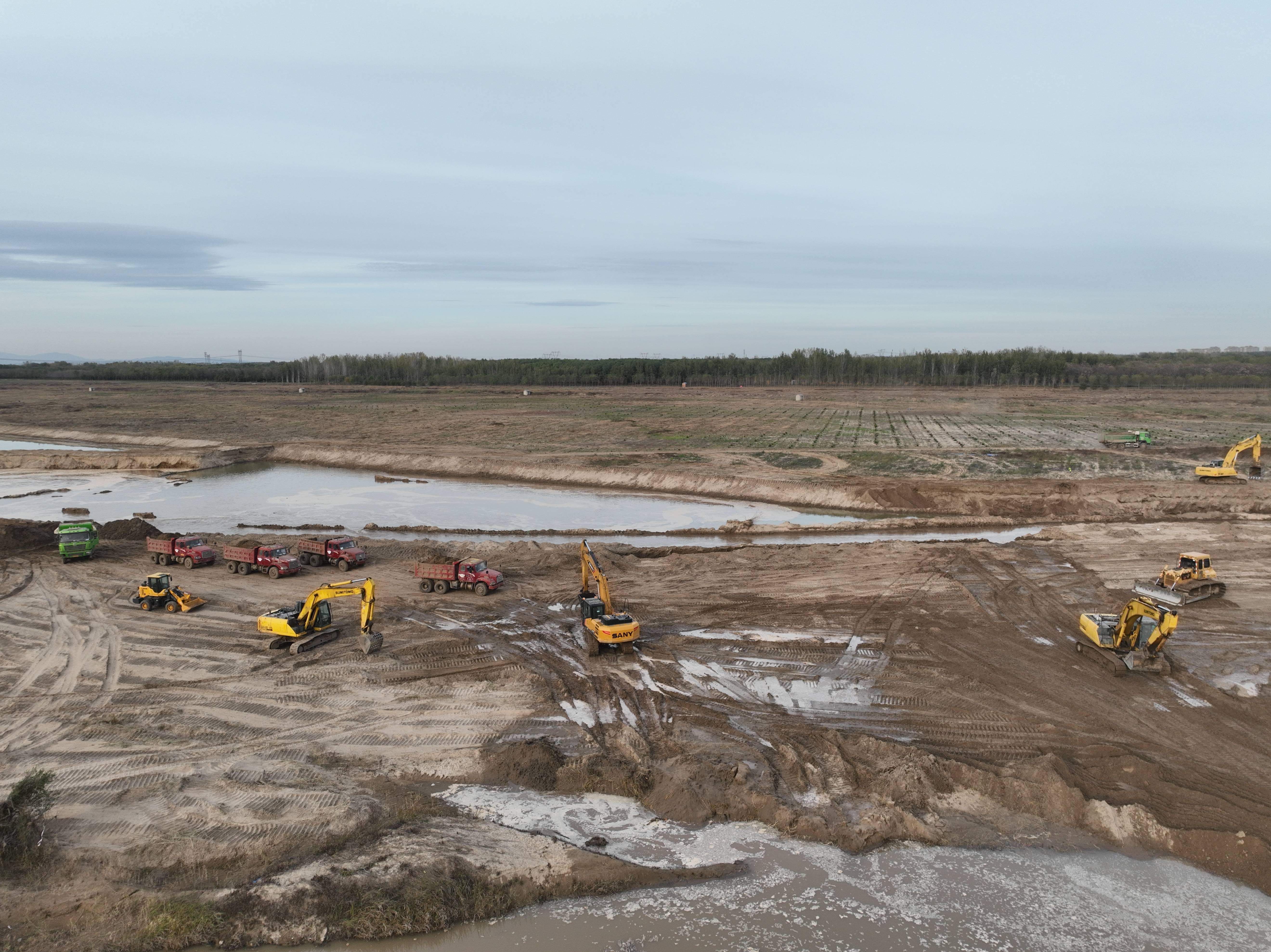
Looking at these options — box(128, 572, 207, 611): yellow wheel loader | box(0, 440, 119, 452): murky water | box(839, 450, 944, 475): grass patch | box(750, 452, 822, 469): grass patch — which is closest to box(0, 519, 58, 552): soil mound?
box(128, 572, 207, 611): yellow wheel loader

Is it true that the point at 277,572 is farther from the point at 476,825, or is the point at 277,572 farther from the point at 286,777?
the point at 476,825

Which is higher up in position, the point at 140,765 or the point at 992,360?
the point at 992,360

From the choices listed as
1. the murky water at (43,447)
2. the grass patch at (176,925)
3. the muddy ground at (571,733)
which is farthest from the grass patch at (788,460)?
the murky water at (43,447)

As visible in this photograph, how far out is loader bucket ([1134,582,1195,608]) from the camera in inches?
810

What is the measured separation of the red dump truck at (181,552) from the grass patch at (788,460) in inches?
1234

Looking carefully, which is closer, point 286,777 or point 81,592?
point 286,777

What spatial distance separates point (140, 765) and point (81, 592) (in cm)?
1436

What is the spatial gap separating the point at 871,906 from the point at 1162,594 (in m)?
13.4

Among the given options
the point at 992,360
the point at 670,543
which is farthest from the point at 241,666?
the point at 992,360

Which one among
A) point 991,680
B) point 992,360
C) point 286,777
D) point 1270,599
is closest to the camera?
point 286,777

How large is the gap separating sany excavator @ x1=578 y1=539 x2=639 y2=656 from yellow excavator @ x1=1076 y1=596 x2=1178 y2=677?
11707 mm

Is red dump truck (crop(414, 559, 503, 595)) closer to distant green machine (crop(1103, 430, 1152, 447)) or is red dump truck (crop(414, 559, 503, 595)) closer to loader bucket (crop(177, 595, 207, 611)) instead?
loader bucket (crop(177, 595, 207, 611))

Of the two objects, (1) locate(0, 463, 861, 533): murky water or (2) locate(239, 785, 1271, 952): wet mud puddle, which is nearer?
(2) locate(239, 785, 1271, 952): wet mud puddle

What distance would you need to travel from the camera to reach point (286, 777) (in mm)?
15266
